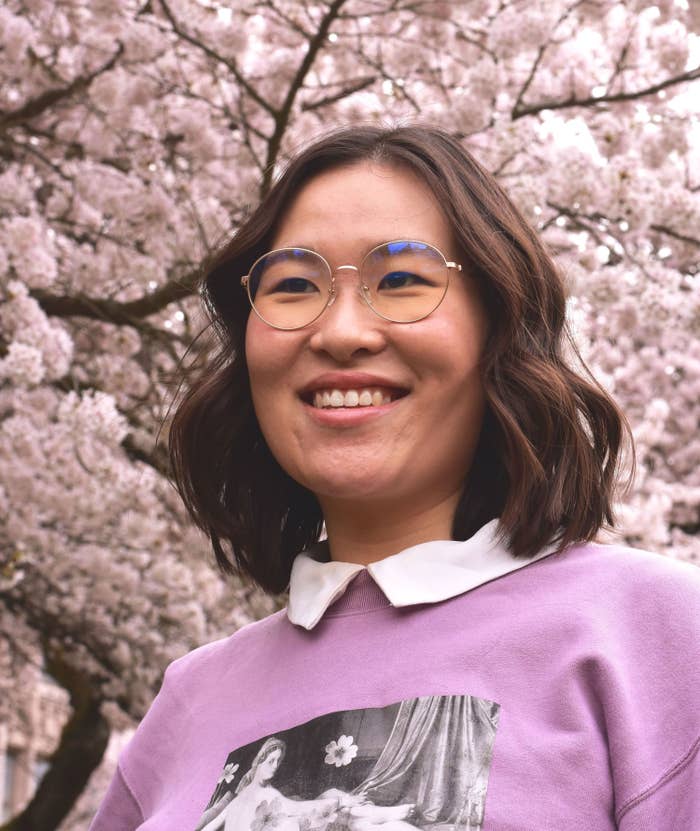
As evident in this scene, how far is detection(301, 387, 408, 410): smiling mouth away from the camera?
185 centimetres

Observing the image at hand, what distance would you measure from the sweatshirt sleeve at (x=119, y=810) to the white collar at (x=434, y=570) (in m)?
0.45

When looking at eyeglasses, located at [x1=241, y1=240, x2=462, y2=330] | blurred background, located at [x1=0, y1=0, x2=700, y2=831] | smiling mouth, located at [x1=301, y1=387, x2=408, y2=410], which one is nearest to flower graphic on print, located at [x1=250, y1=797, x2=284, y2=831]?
smiling mouth, located at [x1=301, y1=387, x2=408, y2=410]

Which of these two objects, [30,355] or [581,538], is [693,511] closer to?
[30,355]

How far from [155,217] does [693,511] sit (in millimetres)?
5785

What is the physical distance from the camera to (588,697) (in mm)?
1615

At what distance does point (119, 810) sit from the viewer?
2129 millimetres

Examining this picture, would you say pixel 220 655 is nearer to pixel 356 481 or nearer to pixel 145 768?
pixel 145 768

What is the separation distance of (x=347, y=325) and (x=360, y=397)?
0.10 m

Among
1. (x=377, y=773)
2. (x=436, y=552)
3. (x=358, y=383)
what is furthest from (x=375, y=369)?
(x=377, y=773)

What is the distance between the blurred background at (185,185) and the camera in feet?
19.6

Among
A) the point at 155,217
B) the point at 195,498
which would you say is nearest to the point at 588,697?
the point at 195,498

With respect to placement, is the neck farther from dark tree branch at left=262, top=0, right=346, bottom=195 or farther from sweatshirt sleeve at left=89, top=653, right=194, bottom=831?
dark tree branch at left=262, top=0, right=346, bottom=195

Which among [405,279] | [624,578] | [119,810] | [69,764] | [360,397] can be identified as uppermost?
[405,279]

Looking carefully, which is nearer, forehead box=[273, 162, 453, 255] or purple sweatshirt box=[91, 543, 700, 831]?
purple sweatshirt box=[91, 543, 700, 831]
